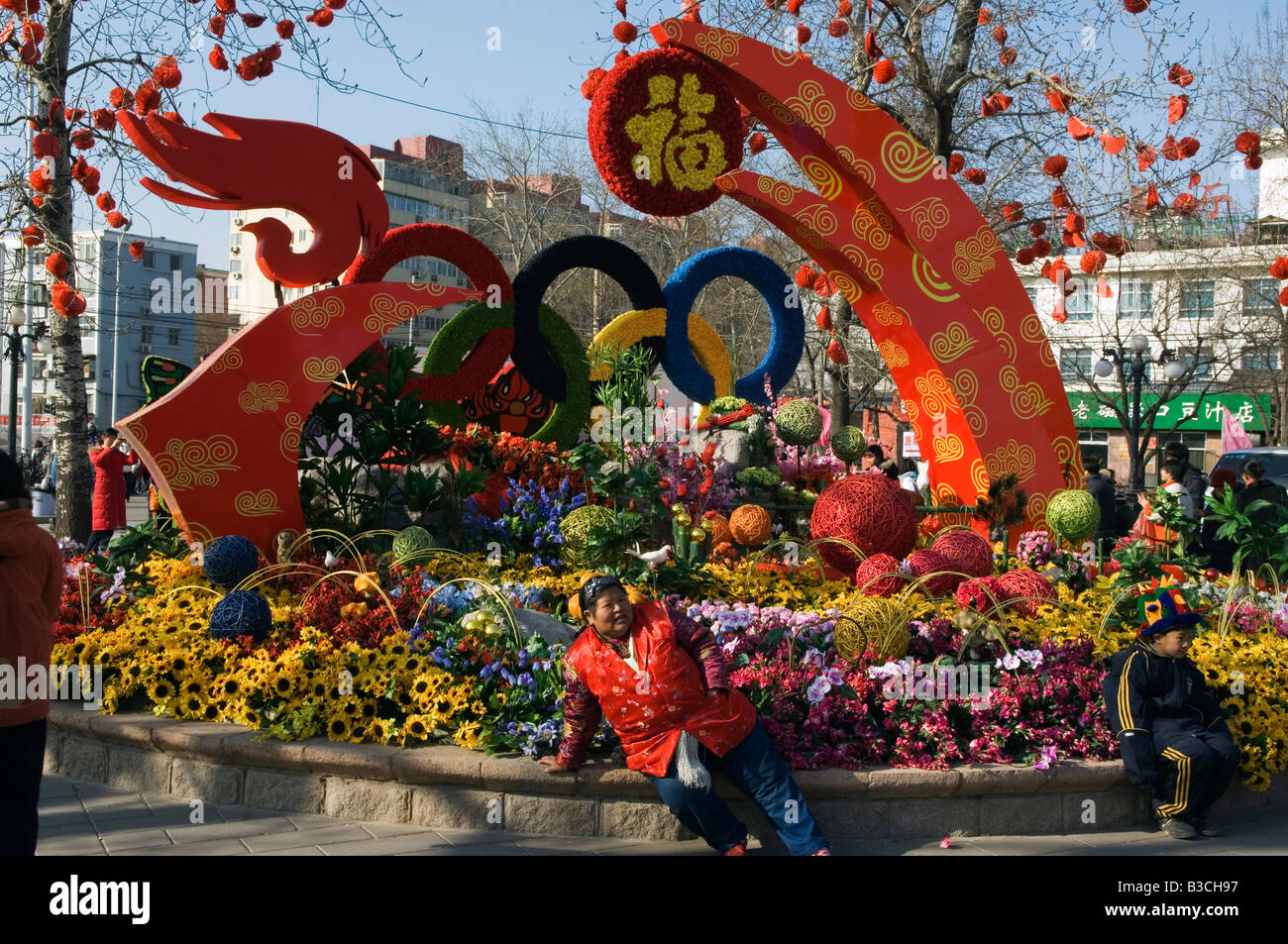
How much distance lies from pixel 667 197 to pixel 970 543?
417 cm

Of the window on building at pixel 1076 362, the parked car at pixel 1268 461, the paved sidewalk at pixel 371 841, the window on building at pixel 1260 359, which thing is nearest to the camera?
the paved sidewalk at pixel 371 841

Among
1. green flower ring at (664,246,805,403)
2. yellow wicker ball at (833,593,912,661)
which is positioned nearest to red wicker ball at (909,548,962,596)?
yellow wicker ball at (833,593,912,661)

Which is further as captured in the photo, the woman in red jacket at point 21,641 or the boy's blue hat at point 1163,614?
the boy's blue hat at point 1163,614

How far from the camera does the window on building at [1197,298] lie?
26.0 meters

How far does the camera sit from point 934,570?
715 centimetres

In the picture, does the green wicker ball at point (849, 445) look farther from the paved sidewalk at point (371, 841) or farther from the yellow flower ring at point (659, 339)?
the paved sidewalk at point (371, 841)

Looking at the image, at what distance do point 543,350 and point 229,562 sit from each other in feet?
15.5

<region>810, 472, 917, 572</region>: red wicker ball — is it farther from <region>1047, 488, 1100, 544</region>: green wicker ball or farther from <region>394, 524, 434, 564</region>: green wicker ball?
<region>394, 524, 434, 564</region>: green wicker ball

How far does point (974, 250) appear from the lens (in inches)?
369

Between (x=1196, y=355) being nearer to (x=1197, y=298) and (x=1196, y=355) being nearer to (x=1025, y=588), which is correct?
(x=1197, y=298)

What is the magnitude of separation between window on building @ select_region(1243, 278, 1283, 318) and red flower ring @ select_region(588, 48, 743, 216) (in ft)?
59.7

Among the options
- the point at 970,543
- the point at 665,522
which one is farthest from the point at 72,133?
the point at 970,543

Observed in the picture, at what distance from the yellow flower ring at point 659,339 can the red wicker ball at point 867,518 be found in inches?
104

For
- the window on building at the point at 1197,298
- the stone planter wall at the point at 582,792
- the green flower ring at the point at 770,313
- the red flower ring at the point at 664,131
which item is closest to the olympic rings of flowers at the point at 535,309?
the green flower ring at the point at 770,313
